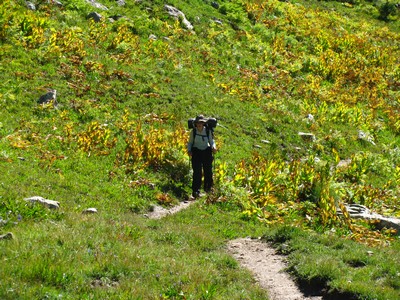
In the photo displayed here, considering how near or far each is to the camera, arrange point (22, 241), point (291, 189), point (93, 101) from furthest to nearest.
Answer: point (93, 101)
point (291, 189)
point (22, 241)

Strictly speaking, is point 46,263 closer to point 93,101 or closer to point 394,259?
point 394,259

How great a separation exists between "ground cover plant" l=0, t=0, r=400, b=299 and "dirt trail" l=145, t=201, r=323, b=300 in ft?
1.11

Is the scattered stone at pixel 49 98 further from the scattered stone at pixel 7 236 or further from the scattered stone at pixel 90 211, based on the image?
the scattered stone at pixel 7 236

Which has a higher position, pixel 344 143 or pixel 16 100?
pixel 16 100

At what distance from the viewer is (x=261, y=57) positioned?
2927cm

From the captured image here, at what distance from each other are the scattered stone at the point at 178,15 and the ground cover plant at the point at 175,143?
1.87 feet

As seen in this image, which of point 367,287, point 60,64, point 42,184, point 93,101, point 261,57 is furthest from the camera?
point 261,57

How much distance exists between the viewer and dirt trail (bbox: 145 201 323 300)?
8.81 metres

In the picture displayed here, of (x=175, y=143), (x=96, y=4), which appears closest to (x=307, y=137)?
(x=175, y=143)

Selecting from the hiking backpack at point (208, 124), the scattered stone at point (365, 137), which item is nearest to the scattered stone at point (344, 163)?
the scattered stone at point (365, 137)

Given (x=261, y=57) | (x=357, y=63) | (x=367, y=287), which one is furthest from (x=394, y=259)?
(x=357, y=63)

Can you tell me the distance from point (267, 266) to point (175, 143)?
7.02m

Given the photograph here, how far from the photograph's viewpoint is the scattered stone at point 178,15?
28.7 metres

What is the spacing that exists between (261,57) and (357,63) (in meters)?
7.93
